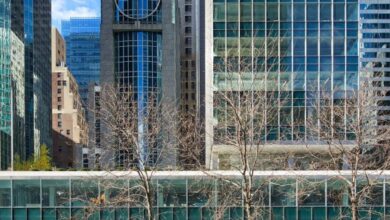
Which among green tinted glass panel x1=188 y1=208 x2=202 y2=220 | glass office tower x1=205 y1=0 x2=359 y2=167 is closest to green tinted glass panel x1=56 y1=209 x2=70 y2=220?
green tinted glass panel x1=188 y1=208 x2=202 y2=220

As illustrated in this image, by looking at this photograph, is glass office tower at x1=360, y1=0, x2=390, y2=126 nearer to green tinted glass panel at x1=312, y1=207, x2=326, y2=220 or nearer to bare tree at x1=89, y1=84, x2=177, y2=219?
green tinted glass panel at x1=312, y1=207, x2=326, y2=220

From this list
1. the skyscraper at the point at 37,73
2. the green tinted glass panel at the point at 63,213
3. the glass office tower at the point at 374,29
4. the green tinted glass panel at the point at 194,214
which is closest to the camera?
the green tinted glass panel at the point at 63,213

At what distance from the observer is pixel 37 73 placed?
130 m

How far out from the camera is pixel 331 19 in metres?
55.8

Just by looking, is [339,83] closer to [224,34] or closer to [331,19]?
[331,19]

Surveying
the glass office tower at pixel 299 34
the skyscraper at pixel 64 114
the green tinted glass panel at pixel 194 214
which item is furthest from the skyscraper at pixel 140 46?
the green tinted glass panel at pixel 194 214

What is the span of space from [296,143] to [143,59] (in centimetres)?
5941

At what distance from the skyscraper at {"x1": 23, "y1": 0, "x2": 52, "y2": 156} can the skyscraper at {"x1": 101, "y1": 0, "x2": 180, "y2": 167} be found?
21.9 m

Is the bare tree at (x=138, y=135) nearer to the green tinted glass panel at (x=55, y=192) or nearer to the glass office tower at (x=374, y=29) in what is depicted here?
the green tinted glass panel at (x=55, y=192)

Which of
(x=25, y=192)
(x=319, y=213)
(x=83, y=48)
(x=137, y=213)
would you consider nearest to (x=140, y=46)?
(x=83, y=48)

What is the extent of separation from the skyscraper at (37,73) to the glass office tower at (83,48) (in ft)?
92.5

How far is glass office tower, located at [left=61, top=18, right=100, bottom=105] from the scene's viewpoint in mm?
174750

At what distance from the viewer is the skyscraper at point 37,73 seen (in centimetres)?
12206

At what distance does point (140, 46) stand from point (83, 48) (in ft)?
244
